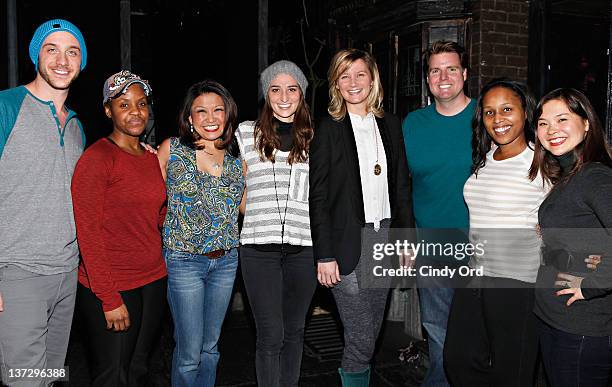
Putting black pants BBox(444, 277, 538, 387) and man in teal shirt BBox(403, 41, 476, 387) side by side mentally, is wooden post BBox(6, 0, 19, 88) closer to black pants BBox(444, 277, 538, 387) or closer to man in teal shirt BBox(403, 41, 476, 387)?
man in teal shirt BBox(403, 41, 476, 387)

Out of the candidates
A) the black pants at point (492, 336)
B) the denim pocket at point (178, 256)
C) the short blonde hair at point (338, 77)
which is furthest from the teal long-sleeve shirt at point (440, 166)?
the denim pocket at point (178, 256)

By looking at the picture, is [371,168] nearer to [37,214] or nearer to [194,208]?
[194,208]

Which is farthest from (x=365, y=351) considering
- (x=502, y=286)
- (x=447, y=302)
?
(x=502, y=286)

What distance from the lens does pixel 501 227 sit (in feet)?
11.3

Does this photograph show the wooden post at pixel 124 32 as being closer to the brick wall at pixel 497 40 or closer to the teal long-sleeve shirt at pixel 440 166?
the brick wall at pixel 497 40

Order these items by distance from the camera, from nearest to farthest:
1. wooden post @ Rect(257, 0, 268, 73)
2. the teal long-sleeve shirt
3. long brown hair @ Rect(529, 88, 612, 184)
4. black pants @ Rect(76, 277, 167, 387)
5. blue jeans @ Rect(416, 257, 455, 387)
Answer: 1. long brown hair @ Rect(529, 88, 612, 184)
2. black pants @ Rect(76, 277, 167, 387)
3. the teal long-sleeve shirt
4. blue jeans @ Rect(416, 257, 455, 387)
5. wooden post @ Rect(257, 0, 268, 73)

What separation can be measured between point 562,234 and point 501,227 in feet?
1.55

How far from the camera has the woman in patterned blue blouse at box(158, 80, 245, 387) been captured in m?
3.69

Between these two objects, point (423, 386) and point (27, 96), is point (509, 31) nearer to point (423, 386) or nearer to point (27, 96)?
point (423, 386)

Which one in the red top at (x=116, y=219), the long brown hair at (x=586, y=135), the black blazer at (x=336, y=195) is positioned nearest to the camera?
the long brown hair at (x=586, y=135)

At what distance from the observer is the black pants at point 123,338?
331cm

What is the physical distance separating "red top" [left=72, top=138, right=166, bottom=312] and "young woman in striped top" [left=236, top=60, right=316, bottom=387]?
0.62 meters

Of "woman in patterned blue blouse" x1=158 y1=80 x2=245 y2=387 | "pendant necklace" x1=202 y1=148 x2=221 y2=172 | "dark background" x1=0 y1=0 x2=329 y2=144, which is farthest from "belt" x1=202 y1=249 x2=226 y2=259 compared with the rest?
"dark background" x1=0 y1=0 x2=329 y2=144

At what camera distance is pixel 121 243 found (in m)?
3.35
